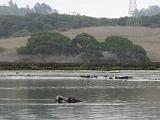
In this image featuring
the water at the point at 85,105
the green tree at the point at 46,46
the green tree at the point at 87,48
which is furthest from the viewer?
the green tree at the point at 46,46

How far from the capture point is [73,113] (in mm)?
39812

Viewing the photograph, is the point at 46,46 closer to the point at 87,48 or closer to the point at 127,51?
the point at 87,48

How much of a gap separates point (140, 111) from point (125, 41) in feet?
498

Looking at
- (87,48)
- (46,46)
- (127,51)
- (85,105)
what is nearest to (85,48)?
(87,48)

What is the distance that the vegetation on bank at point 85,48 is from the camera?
185m

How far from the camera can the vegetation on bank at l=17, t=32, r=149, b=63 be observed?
18512 cm

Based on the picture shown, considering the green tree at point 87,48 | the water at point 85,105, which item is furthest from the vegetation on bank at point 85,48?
the water at point 85,105

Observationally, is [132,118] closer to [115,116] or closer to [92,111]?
[115,116]

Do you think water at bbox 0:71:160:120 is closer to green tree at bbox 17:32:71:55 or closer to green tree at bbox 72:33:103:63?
green tree at bbox 72:33:103:63

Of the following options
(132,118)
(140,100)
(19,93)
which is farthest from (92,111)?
(19,93)

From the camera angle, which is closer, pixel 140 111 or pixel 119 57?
pixel 140 111

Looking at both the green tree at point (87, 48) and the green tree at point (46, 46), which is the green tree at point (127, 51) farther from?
the green tree at point (46, 46)

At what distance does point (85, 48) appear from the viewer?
188875 millimetres

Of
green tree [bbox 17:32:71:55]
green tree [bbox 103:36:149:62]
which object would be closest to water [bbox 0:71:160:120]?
green tree [bbox 103:36:149:62]
